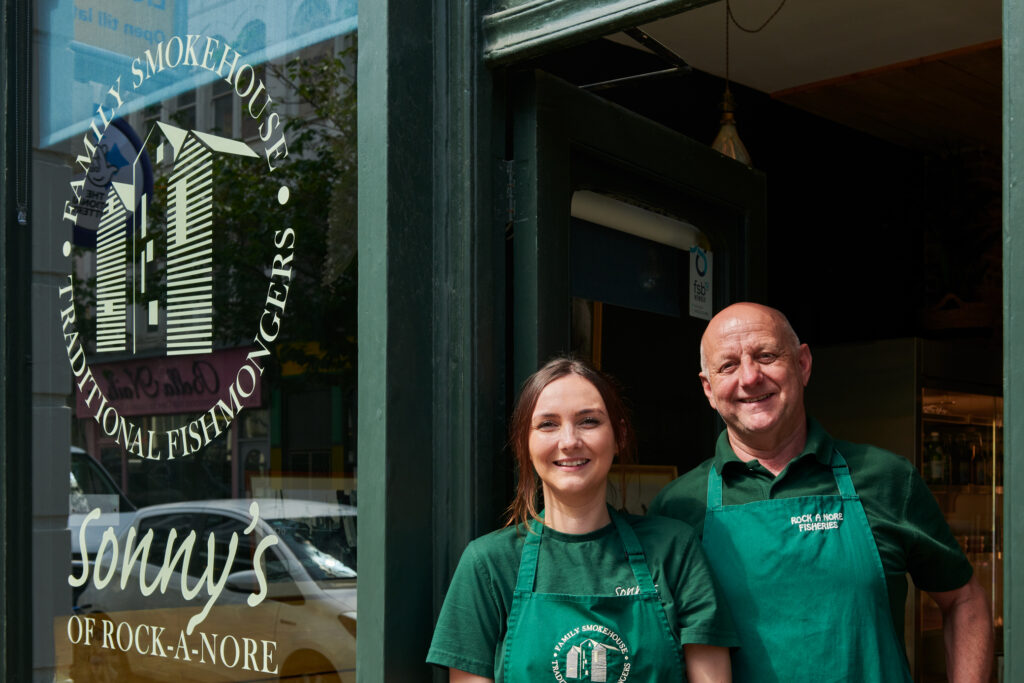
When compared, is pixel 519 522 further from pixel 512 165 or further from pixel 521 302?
pixel 512 165

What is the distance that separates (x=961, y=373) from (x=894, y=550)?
173 inches

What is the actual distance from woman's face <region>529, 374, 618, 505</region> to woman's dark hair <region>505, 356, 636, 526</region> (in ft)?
0.05

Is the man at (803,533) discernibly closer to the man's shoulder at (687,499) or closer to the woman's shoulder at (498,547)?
the man's shoulder at (687,499)

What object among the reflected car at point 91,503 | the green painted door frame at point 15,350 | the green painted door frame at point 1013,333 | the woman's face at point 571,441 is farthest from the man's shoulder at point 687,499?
the green painted door frame at point 15,350

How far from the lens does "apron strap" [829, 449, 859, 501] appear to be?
84.4 inches

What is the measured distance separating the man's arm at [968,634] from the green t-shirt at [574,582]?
1.59ft

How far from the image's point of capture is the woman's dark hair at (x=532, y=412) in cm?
218

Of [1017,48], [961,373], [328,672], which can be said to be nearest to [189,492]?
[328,672]

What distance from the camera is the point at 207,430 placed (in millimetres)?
2990

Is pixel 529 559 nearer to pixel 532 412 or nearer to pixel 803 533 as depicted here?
pixel 532 412

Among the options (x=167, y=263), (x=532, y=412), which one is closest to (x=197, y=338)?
(x=167, y=263)

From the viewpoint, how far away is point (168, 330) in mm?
3143

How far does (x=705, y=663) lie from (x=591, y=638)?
203 mm

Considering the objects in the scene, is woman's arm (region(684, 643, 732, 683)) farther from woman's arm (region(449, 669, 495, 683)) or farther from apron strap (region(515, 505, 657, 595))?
woman's arm (region(449, 669, 495, 683))
